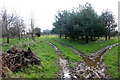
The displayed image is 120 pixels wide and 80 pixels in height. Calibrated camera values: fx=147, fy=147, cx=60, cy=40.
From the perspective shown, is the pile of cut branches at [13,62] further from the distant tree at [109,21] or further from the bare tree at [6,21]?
the distant tree at [109,21]

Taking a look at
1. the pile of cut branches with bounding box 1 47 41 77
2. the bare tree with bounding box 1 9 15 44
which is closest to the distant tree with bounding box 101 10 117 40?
the bare tree with bounding box 1 9 15 44

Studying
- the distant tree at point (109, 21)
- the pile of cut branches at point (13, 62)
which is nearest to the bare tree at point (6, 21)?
the pile of cut branches at point (13, 62)

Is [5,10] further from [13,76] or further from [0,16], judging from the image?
[13,76]

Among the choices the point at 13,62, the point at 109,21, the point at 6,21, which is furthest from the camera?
the point at 109,21

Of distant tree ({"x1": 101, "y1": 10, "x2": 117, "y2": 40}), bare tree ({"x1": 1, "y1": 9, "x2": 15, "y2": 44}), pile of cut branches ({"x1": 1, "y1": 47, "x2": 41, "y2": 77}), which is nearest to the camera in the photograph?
pile of cut branches ({"x1": 1, "y1": 47, "x2": 41, "y2": 77})

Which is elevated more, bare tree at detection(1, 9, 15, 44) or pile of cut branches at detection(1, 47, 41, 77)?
bare tree at detection(1, 9, 15, 44)

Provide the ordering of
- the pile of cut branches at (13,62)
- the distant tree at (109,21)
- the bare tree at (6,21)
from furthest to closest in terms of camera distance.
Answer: the distant tree at (109,21), the bare tree at (6,21), the pile of cut branches at (13,62)

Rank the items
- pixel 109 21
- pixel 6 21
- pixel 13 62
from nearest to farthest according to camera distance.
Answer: pixel 13 62, pixel 6 21, pixel 109 21

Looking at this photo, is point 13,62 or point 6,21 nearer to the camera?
point 13,62

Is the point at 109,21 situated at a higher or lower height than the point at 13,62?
higher

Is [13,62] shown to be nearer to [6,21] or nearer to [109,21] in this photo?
[6,21]

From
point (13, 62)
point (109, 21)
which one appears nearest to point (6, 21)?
point (13, 62)

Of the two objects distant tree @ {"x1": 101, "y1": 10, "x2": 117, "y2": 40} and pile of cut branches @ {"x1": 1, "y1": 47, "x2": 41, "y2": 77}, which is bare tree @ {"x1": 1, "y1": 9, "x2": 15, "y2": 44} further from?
distant tree @ {"x1": 101, "y1": 10, "x2": 117, "y2": 40}

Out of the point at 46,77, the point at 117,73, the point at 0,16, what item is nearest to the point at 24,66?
the point at 46,77
